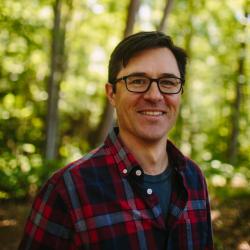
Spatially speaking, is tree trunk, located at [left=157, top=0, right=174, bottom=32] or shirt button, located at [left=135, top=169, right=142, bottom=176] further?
tree trunk, located at [left=157, top=0, right=174, bottom=32]

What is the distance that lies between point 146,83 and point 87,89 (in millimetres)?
12024

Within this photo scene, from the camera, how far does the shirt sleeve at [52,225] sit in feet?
5.41

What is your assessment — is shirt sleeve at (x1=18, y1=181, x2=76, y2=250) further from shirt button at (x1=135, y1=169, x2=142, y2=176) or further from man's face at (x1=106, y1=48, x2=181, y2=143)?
man's face at (x1=106, y1=48, x2=181, y2=143)

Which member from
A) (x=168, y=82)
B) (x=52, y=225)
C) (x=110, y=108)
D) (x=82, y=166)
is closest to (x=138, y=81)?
(x=168, y=82)

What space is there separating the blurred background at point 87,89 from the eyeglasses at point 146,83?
1.05 m

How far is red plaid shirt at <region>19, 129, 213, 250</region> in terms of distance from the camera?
1.66 meters

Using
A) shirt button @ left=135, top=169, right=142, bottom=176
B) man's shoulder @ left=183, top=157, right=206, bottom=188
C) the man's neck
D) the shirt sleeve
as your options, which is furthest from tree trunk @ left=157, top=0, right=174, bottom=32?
the shirt sleeve

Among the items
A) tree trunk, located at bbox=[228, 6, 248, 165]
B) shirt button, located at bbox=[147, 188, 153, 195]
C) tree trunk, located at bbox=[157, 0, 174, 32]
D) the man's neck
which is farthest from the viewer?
tree trunk, located at bbox=[228, 6, 248, 165]

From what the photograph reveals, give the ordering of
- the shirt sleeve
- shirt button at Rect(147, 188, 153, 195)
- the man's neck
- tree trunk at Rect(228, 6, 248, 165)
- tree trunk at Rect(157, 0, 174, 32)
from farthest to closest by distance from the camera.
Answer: tree trunk at Rect(228, 6, 248, 165), tree trunk at Rect(157, 0, 174, 32), the man's neck, shirt button at Rect(147, 188, 153, 195), the shirt sleeve

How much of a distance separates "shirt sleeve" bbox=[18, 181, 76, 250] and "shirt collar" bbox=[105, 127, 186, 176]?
0.36 metres

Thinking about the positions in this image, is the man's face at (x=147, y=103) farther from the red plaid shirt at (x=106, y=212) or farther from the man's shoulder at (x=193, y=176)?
the man's shoulder at (x=193, y=176)

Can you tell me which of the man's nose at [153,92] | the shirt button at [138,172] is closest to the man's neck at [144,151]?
the shirt button at [138,172]

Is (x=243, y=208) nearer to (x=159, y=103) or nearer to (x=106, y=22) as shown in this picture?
(x=159, y=103)

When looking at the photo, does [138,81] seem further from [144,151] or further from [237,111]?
[237,111]
